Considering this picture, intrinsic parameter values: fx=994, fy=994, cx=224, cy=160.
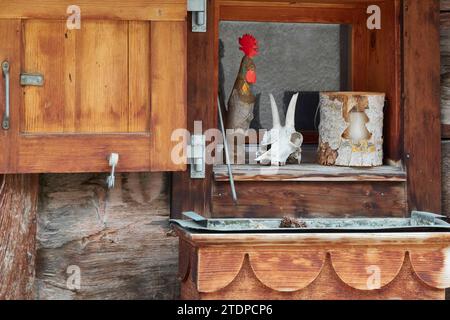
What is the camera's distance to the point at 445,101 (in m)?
3.71

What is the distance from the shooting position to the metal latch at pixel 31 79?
313 centimetres

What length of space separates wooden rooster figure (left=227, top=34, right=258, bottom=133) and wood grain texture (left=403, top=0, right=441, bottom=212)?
1.86ft

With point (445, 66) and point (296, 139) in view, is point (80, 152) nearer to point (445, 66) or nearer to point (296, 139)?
point (296, 139)

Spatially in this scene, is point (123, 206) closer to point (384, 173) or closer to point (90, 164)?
point (90, 164)

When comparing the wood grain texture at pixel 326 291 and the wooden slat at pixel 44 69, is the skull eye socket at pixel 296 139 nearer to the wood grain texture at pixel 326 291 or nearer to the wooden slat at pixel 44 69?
the wood grain texture at pixel 326 291

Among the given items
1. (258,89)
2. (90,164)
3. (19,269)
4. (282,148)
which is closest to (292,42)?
(258,89)

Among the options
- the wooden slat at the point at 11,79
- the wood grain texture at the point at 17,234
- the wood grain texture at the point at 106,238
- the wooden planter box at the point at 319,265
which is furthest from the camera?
the wood grain texture at the point at 106,238

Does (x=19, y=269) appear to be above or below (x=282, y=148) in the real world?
below

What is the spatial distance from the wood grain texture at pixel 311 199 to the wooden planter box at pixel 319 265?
1.45 feet

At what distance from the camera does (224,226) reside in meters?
3.36

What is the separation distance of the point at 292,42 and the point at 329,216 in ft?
2.49

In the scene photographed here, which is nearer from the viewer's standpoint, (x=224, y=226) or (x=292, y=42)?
(x=224, y=226)

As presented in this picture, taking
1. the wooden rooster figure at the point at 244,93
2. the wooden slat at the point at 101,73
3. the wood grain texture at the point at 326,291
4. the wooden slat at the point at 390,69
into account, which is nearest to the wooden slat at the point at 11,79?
the wooden slat at the point at 101,73

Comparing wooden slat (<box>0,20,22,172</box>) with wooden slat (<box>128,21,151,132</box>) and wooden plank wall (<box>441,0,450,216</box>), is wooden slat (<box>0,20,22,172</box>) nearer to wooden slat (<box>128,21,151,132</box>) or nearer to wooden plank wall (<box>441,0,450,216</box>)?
wooden slat (<box>128,21,151,132</box>)
